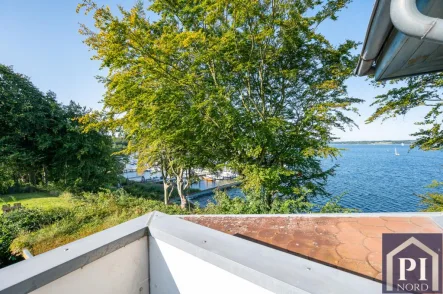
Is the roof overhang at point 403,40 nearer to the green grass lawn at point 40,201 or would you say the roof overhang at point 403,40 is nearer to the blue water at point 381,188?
the blue water at point 381,188

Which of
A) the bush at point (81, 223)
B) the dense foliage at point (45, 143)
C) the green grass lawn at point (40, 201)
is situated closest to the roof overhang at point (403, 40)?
the bush at point (81, 223)

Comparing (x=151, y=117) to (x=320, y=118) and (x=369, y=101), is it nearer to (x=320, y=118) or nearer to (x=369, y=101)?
(x=320, y=118)

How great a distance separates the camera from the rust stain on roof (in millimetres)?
2115

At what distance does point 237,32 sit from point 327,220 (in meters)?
7.19

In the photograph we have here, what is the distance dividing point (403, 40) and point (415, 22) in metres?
0.34

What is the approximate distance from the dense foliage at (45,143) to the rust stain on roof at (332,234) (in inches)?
570

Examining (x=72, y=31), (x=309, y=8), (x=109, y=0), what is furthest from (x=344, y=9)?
(x=72, y=31)

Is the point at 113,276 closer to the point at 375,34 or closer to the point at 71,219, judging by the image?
the point at 375,34

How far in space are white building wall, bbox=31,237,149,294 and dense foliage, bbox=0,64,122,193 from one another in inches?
587

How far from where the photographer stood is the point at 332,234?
8.61ft

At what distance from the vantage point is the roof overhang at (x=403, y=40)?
1003mm

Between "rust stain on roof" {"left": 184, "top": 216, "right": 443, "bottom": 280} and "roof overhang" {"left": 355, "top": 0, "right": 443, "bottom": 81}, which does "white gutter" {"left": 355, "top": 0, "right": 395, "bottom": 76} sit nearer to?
"roof overhang" {"left": 355, "top": 0, "right": 443, "bottom": 81}

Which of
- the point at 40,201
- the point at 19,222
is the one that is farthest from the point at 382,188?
the point at 40,201

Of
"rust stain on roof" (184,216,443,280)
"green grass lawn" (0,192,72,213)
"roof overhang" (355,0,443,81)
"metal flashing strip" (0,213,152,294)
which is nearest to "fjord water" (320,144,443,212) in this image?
"rust stain on roof" (184,216,443,280)
